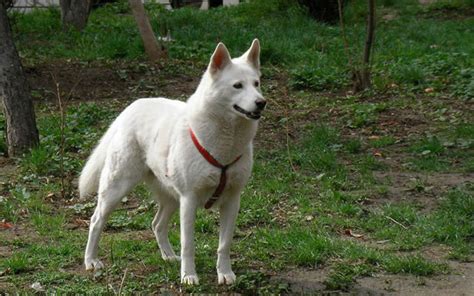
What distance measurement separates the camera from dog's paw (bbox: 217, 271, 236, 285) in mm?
5195

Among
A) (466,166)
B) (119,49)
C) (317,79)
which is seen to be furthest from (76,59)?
(466,166)

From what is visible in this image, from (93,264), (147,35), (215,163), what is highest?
(215,163)

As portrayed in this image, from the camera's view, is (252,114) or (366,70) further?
(366,70)

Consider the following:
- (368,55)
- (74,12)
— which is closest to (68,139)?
(368,55)

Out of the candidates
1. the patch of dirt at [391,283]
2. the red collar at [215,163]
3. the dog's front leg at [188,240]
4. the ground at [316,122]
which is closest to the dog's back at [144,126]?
the red collar at [215,163]

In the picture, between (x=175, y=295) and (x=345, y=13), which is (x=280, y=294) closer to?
(x=175, y=295)

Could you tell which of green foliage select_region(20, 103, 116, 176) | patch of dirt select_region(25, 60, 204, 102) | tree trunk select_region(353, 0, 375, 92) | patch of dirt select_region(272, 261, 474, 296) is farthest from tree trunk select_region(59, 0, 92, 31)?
patch of dirt select_region(272, 261, 474, 296)

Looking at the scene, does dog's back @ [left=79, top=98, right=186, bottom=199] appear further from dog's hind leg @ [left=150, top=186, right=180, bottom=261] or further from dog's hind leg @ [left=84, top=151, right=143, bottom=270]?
dog's hind leg @ [left=150, top=186, right=180, bottom=261]

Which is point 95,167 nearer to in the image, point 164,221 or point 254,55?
point 164,221

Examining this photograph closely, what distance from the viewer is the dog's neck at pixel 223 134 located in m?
5.07

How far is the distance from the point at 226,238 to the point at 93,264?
1.05 metres

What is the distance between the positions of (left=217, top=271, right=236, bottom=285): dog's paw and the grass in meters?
0.07

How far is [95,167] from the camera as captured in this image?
600cm

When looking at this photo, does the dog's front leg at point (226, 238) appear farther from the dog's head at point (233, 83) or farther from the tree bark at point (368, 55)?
the tree bark at point (368, 55)
